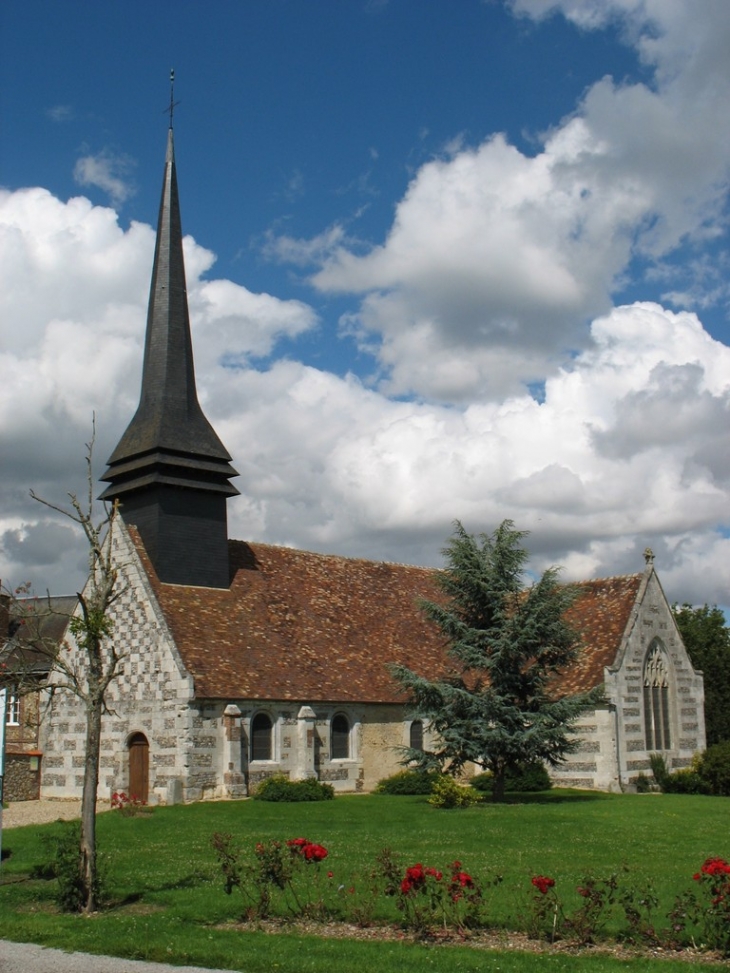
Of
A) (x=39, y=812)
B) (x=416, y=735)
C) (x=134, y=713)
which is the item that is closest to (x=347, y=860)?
(x=39, y=812)

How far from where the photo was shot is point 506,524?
88.7 feet

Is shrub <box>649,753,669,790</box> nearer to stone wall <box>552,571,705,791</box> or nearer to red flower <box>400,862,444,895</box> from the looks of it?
stone wall <box>552,571,705,791</box>

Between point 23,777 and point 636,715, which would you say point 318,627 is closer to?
point 23,777

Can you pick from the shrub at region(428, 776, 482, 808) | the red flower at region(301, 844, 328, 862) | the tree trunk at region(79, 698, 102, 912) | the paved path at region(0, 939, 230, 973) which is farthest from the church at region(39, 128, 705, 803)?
the paved path at region(0, 939, 230, 973)

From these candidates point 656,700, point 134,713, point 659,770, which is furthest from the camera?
point 656,700

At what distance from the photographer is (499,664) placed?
26.3m

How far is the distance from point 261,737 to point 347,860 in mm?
14425

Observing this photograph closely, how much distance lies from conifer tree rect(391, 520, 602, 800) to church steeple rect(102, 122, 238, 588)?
848 cm

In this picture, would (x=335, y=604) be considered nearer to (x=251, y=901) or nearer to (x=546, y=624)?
(x=546, y=624)

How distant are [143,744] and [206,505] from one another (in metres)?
7.80

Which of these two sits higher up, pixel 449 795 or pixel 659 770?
pixel 449 795

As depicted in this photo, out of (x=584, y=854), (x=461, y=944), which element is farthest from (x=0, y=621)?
(x=461, y=944)

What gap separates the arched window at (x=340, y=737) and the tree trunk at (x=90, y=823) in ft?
59.6

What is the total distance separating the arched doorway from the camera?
2811cm
